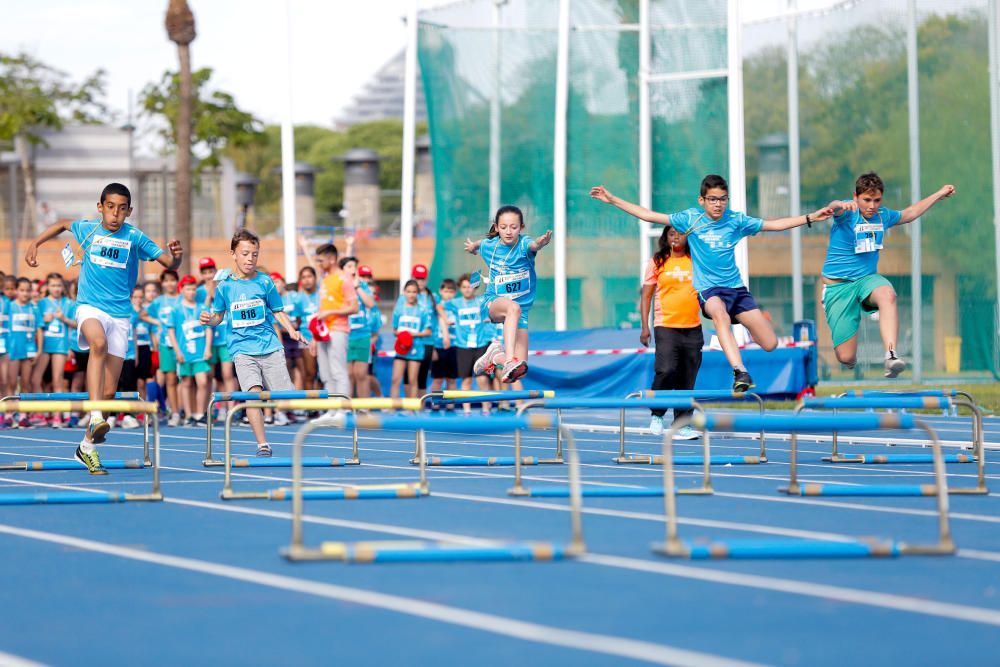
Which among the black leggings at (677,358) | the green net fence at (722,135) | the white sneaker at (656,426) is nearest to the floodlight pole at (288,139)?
the green net fence at (722,135)

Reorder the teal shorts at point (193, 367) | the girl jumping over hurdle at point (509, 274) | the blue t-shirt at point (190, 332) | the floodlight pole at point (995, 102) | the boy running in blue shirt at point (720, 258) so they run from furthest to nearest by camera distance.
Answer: the floodlight pole at point (995, 102) → the teal shorts at point (193, 367) → the blue t-shirt at point (190, 332) → the girl jumping over hurdle at point (509, 274) → the boy running in blue shirt at point (720, 258)

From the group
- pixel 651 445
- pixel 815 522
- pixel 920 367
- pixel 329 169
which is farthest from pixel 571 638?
pixel 329 169

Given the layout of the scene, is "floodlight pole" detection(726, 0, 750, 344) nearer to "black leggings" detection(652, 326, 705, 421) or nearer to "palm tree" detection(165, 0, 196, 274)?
"black leggings" detection(652, 326, 705, 421)

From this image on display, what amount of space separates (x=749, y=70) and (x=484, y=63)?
17.3 ft

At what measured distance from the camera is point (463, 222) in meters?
23.3

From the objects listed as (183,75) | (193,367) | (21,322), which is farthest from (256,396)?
(183,75)

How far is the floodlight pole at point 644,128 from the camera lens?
2253 centimetres

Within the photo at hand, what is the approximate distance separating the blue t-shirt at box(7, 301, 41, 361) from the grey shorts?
773 centimetres

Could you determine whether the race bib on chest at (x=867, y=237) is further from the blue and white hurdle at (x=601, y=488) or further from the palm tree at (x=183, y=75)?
Result: the palm tree at (x=183, y=75)

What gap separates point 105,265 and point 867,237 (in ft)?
19.8

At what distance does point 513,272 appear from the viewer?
504 inches

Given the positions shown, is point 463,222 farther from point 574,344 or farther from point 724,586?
point 724,586

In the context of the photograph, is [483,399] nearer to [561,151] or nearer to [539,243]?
[539,243]

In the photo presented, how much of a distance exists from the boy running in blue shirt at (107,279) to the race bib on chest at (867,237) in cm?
538
